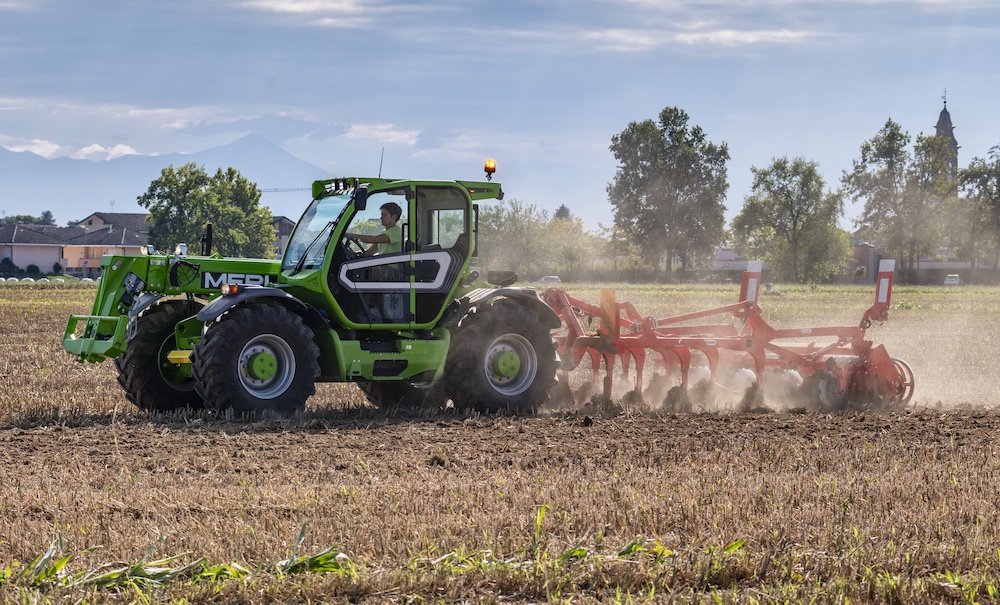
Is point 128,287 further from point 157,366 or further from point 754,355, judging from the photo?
point 754,355

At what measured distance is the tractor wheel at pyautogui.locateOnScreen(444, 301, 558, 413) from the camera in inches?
466

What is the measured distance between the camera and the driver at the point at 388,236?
11.5 m

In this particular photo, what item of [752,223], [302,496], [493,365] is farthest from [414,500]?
[752,223]

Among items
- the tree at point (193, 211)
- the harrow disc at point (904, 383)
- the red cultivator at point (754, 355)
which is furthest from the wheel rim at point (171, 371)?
the tree at point (193, 211)

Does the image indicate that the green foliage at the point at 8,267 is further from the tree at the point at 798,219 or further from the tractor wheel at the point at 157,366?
the tractor wheel at the point at 157,366

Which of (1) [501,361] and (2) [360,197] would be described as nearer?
(2) [360,197]

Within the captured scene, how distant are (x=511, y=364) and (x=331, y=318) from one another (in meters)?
2.03

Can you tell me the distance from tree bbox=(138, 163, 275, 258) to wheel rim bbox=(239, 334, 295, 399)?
197 ft

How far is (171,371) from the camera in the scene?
11.6 meters

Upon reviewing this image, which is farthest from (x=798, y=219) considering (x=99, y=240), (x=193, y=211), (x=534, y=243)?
(x=99, y=240)

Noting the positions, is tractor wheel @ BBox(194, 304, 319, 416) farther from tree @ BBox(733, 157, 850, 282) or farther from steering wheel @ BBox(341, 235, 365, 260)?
tree @ BBox(733, 157, 850, 282)

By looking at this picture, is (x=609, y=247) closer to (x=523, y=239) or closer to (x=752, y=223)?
(x=523, y=239)

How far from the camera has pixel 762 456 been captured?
29.1 feet

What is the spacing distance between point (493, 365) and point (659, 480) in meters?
4.74
